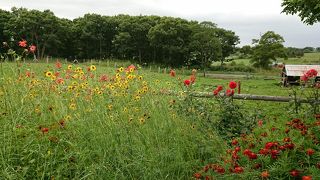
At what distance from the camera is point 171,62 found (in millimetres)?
50031

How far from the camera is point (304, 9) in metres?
16.1

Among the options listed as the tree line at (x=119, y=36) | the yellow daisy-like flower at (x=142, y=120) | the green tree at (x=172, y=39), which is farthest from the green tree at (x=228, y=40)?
the yellow daisy-like flower at (x=142, y=120)

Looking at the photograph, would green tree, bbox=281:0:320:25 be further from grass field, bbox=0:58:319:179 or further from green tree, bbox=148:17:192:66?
green tree, bbox=148:17:192:66

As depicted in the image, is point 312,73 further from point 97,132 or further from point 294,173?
point 97,132

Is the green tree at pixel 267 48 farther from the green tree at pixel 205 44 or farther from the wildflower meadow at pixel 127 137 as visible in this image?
the wildflower meadow at pixel 127 137

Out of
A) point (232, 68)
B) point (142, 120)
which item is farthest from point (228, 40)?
point (142, 120)

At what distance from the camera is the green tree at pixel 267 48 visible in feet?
151

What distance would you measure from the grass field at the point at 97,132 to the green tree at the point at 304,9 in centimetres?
1113

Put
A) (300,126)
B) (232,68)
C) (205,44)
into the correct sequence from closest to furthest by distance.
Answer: (300,126)
(205,44)
(232,68)

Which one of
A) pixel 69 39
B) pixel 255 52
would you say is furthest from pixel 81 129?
pixel 69 39

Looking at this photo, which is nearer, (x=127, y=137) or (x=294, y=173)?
(x=294, y=173)

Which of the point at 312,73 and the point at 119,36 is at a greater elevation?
the point at 119,36

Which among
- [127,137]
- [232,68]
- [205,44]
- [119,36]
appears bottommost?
[232,68]

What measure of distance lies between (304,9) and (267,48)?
103 ft
